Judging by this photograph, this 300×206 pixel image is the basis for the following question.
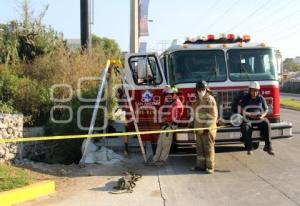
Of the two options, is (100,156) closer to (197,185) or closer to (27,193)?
(197,185)

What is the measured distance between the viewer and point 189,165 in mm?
11195

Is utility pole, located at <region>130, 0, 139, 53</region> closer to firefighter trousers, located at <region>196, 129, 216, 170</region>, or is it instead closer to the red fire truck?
the red fire truck

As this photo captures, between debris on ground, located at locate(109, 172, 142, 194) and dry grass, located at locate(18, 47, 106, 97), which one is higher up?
dry grass, located at locate(18, 47, 106, 97)

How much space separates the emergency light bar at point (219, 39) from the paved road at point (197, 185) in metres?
2.74

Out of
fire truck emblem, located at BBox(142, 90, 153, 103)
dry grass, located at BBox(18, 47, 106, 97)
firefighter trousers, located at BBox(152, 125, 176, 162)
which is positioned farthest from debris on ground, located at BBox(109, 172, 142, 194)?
dry grass, located at BBox(18, 47, 106, 97)

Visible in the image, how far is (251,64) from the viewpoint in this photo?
1167 centimetres

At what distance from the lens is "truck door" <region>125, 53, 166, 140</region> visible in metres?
11.4

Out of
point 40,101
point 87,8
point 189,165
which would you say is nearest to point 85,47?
point 87,8

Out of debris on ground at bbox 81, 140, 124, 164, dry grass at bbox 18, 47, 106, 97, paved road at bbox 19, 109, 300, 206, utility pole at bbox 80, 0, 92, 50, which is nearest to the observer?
paved road at bbox 19, 109, 300, 206

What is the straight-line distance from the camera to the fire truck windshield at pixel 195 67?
11.5m

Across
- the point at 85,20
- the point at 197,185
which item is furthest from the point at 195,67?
the point at 85,20

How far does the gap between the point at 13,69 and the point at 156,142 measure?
657 centimetres

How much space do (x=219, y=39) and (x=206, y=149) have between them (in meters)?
3.09

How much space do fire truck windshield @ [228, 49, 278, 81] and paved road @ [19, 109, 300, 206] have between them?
188 cm
